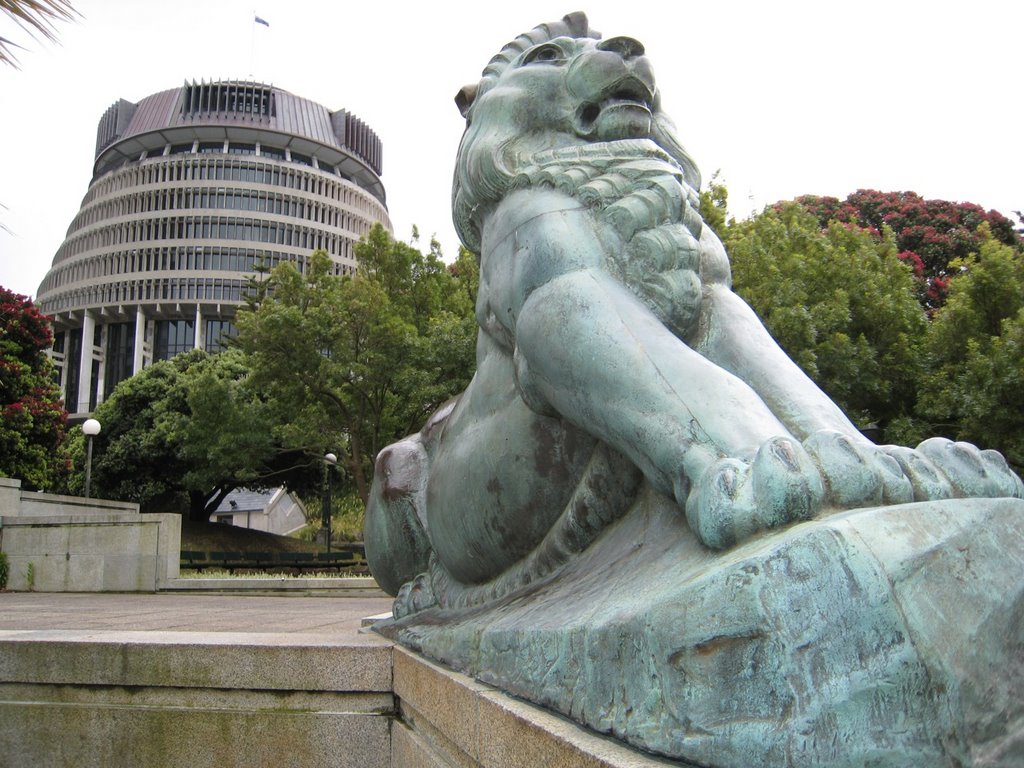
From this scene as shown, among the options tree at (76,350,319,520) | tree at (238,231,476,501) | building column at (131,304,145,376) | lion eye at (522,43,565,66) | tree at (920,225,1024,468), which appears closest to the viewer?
lion eye at (522,43,565,66)

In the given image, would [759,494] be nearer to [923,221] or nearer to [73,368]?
[923,221]

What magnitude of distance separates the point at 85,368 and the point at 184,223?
1346cm

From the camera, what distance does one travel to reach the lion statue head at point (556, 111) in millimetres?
2279

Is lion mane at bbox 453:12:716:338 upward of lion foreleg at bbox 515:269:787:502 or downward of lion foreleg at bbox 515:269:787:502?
upward

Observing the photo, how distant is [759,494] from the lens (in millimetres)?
1359

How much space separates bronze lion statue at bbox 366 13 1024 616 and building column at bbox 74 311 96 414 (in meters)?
68.8

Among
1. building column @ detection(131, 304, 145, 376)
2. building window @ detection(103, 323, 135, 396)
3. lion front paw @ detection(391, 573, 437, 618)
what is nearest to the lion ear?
lion front paw @ detection(391, 573, 437, 618)

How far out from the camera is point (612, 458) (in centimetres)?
190

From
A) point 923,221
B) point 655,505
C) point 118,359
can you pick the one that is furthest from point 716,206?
point 118,359

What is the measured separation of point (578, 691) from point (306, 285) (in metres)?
18.9

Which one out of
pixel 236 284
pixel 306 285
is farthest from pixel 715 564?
pixel 236 284

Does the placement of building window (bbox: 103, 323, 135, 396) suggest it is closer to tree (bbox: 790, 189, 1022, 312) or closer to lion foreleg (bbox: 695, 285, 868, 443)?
tree (bbox: 790, 189, 1022, 312)

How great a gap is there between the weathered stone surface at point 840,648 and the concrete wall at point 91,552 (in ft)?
46.4

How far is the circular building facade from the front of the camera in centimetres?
6372
